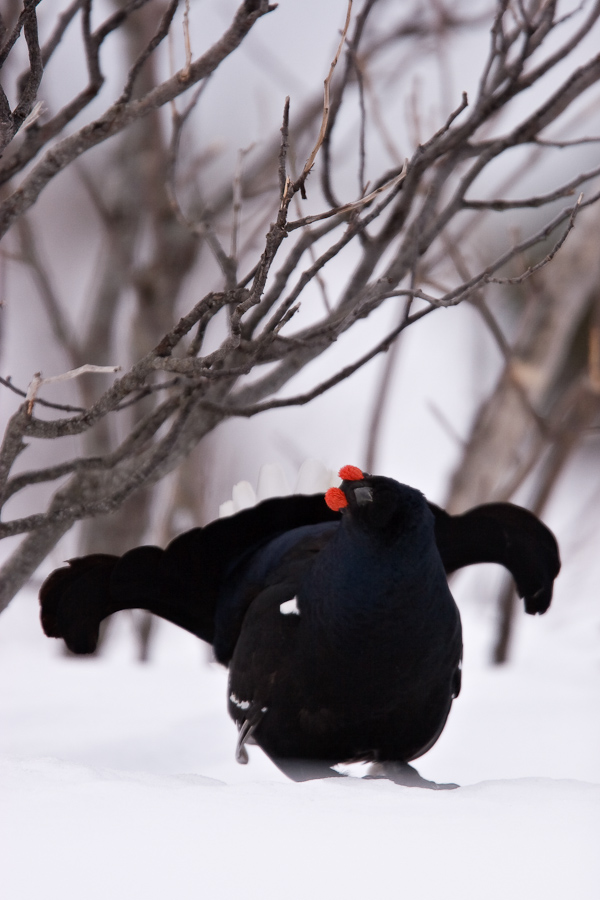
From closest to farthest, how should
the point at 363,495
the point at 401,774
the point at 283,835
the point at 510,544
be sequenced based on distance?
the point at 283,835
the point at 363,495
the point at 401,774
the point at 510,544

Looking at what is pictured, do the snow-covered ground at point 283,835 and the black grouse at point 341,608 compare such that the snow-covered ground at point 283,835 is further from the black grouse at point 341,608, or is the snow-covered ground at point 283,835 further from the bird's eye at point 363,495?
the bird's eye at point 363,495

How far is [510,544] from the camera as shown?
1.75 metres

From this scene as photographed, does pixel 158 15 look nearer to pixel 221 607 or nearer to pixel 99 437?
pixel 99 437

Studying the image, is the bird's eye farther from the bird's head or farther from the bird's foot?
the bird's foot

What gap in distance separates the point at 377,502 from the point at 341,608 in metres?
0.18

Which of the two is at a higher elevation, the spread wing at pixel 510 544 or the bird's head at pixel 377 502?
the spread wing at pixel 510 544

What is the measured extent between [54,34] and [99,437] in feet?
5.49

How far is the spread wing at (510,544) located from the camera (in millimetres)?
1716

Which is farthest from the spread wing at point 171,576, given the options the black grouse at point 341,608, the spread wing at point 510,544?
the spread wing at point 510,544

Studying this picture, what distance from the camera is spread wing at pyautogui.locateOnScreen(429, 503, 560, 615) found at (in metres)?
1.72

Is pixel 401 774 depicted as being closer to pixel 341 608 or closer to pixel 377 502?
pixel 341 608

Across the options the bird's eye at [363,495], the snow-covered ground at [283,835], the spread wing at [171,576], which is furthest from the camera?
the spread wing at [171,576]

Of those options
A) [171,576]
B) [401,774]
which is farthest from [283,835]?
[171,576]

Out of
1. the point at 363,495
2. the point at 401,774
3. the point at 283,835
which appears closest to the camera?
the point at 283,835
